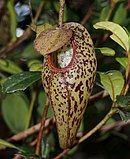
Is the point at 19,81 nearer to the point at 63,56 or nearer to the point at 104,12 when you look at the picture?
the point at 63,56

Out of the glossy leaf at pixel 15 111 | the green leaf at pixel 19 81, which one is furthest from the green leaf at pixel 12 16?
the green leaf at pixel 19 81

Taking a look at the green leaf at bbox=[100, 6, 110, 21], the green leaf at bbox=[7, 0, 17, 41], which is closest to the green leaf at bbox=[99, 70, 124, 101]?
the green leaf at bbox=[100, 6, 110, 21]

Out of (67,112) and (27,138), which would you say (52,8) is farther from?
(67,112)

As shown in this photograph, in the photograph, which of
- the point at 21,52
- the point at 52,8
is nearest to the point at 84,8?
the point at 52,8

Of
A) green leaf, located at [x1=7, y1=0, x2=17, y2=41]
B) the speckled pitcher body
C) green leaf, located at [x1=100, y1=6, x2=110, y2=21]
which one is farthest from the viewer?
green leaf, located at [x1=7, y1=0, x2=17, y2=41]

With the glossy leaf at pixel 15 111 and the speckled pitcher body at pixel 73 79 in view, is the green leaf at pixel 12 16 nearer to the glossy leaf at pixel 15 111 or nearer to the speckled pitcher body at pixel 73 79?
the glossy leaf at pixel 15 111

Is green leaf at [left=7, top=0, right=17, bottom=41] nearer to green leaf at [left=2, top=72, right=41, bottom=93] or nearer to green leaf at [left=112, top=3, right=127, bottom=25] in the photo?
green leaf at [left=112, top=3, right=127, bottom=25]

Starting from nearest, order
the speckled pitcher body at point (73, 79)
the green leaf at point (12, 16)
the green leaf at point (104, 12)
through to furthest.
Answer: the speckled pitcher body at point (73, 79) < the green leaf at point (104, 12) < the green leaf at point (12, 16)
